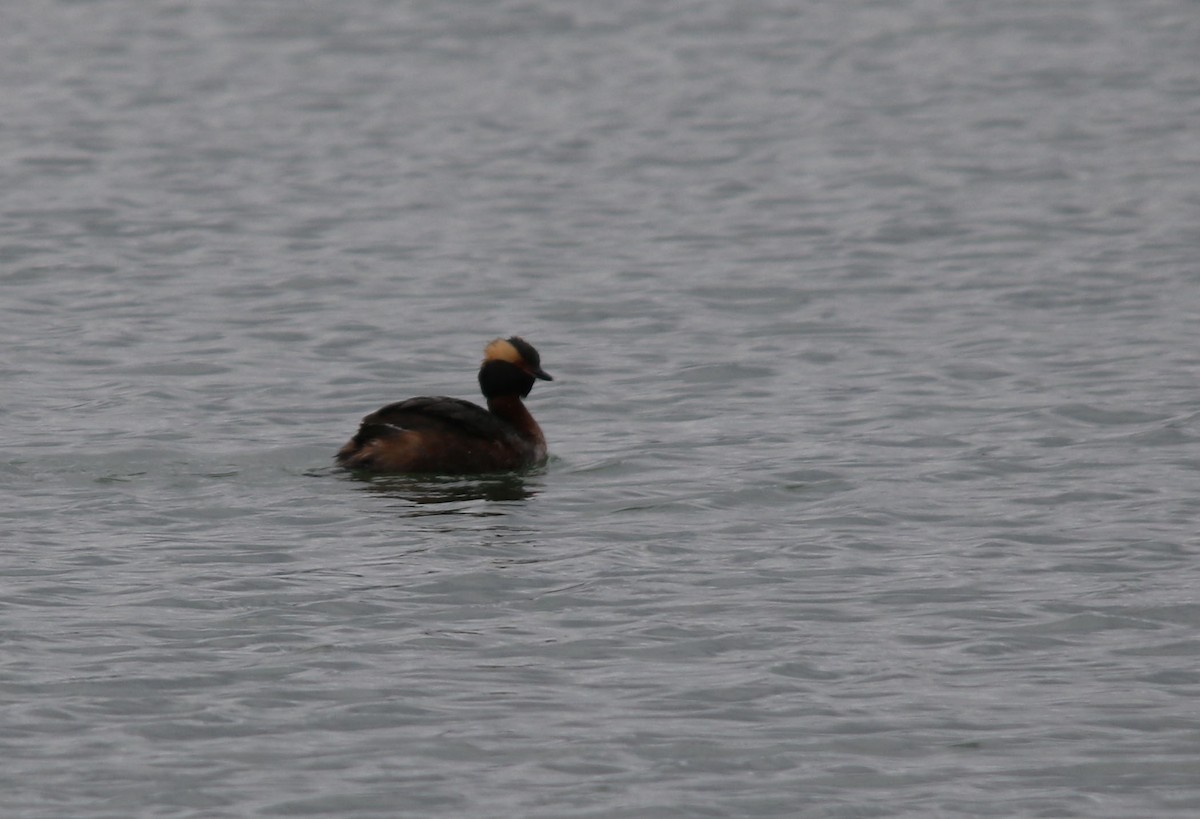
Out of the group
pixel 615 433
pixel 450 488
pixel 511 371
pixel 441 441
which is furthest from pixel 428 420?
pixel 615 433

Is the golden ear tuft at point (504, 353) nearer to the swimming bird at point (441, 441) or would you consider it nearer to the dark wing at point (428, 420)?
the swimming bird at point (441, 441)

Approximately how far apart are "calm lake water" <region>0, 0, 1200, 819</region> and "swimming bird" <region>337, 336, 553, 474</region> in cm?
23

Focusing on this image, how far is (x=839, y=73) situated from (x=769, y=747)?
24174 millimetres

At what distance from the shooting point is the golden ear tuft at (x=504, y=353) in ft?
49.5

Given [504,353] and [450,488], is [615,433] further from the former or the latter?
[450,488]

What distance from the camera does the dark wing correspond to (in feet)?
46.3

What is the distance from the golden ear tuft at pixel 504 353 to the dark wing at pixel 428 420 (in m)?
0.79

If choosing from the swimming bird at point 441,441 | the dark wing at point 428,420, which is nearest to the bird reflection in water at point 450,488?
the swimming bird at point 441,441

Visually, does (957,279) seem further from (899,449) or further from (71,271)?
(71,271)

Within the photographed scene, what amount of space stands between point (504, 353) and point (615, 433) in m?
1.13

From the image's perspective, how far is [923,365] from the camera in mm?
17641

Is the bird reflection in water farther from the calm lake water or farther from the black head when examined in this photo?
the black head

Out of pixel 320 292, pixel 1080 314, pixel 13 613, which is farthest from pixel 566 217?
pixel 13 613

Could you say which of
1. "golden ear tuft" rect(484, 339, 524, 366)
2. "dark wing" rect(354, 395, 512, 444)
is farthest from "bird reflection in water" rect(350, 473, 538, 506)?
"golden ear tuft" rect(484, 339, 524, 366)
